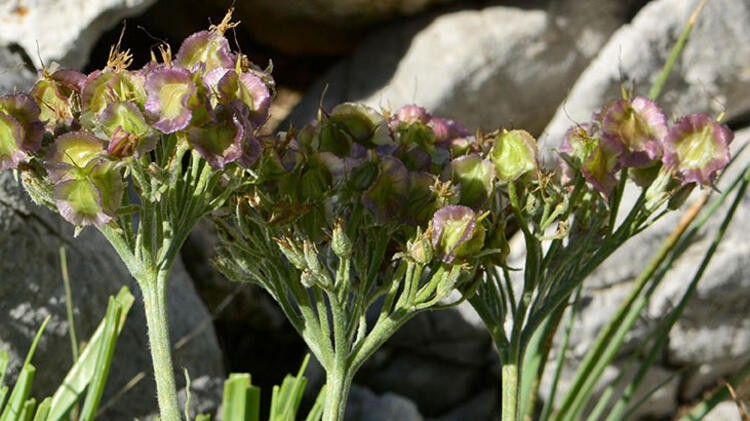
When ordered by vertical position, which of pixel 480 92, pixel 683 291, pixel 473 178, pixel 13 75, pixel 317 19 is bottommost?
pixel 473 178

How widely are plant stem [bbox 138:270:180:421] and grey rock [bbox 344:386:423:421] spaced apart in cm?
165

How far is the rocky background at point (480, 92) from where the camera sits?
2691 mm

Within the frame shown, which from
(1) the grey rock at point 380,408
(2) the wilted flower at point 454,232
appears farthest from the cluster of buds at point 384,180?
(1) the grey rock at point 380,408

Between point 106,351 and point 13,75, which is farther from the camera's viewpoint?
point 13,75

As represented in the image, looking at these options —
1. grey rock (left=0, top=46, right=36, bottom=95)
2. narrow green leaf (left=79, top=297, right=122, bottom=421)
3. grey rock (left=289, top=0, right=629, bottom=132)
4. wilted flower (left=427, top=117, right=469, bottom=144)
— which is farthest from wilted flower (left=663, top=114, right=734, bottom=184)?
grey rock (left=289, top=0, right=629, bottom=132)

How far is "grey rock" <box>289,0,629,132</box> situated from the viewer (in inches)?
108

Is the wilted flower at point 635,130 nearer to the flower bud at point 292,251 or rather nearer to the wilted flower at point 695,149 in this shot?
the wilted flower at point 695,149

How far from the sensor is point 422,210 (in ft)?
3.35

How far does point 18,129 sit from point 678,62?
2.20 meters

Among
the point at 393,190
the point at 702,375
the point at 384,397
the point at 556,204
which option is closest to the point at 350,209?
the point at 393,190

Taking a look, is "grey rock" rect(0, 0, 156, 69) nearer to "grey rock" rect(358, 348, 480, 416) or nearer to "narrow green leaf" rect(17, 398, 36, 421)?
"grey rock" rect(358, 348, 480, 416)

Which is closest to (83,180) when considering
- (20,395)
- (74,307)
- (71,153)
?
(71,153)

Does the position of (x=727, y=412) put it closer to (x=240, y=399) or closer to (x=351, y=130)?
(x=351, y=130)

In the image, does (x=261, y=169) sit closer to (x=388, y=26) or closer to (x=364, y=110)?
(x=364, y=110)
